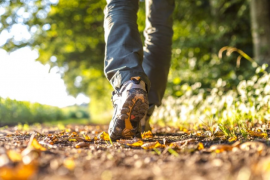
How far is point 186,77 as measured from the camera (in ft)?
20.0

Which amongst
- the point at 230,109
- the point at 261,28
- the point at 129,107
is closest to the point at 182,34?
the point at 261,28

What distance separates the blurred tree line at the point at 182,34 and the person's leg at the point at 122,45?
3.16 m

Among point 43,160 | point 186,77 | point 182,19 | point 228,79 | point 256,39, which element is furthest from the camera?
point 182,19

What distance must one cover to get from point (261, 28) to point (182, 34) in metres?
3.04

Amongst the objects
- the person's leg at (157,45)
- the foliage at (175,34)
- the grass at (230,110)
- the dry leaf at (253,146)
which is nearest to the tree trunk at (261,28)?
the foliage at (175,34)

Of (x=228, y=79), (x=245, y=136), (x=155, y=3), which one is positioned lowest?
(x=245, y=136)

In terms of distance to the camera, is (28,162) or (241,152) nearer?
(28,162)

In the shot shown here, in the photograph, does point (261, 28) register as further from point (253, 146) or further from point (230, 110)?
point (253, 146)

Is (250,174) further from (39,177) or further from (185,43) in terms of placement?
(185,43)

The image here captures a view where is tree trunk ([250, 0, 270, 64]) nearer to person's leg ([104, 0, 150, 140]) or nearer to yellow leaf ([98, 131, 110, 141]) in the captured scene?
person's leg ([104, 0, 150, 140])

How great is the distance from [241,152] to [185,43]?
17.2 ft

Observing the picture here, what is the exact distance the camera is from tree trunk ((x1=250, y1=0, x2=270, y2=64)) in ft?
16.5

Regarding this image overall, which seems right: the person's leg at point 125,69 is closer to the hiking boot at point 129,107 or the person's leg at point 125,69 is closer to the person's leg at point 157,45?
the hiking boot at point 129,107

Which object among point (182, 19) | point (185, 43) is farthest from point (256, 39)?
point (182, 19)
